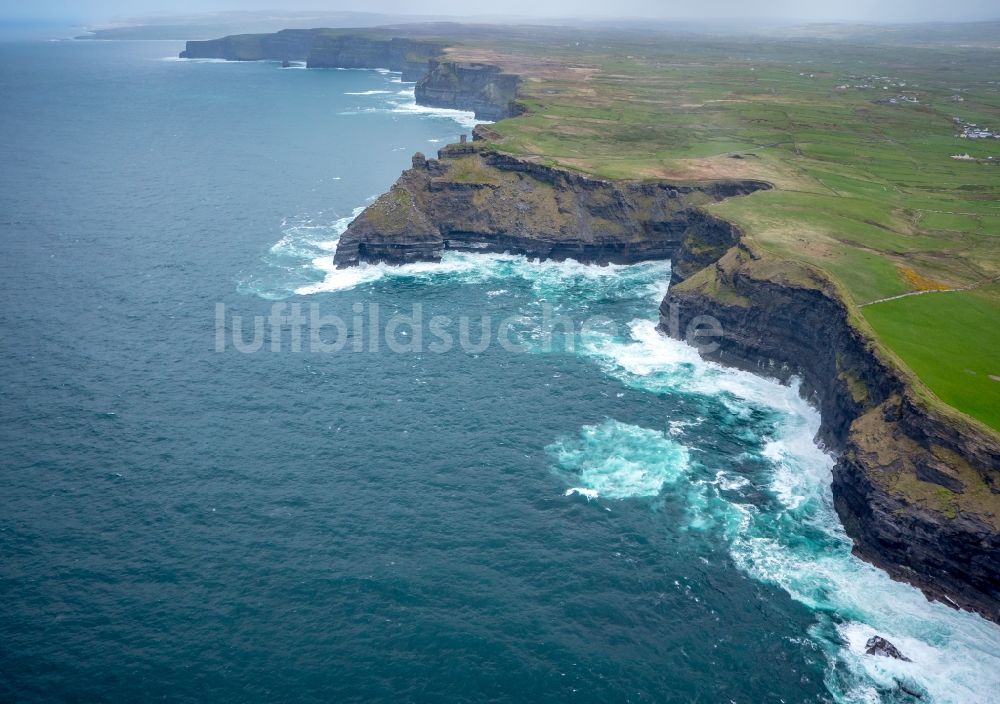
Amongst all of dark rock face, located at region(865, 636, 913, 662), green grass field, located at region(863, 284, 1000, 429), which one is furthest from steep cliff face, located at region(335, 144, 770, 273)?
dark rock face, located at region(865, 636, 913, 662)

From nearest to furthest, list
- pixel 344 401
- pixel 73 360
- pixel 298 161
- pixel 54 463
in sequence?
pixel 54 463 < pixel 344 401 < pixel 73 360 < pixel 298 161

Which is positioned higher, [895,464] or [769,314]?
[769,314]

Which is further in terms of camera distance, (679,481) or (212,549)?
(679,481)

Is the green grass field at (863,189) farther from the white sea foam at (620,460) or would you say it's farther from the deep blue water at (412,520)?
the white sea foam at (620,460)

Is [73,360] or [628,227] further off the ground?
[628,227]

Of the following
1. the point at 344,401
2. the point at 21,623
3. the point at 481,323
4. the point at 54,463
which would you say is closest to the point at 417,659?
the point at 21,623

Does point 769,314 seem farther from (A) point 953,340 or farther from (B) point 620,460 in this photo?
(B) point 620,460

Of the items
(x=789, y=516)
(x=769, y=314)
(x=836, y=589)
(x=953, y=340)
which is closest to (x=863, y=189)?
(x=769, y=314)

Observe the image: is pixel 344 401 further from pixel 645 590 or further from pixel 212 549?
pixel 645 590
